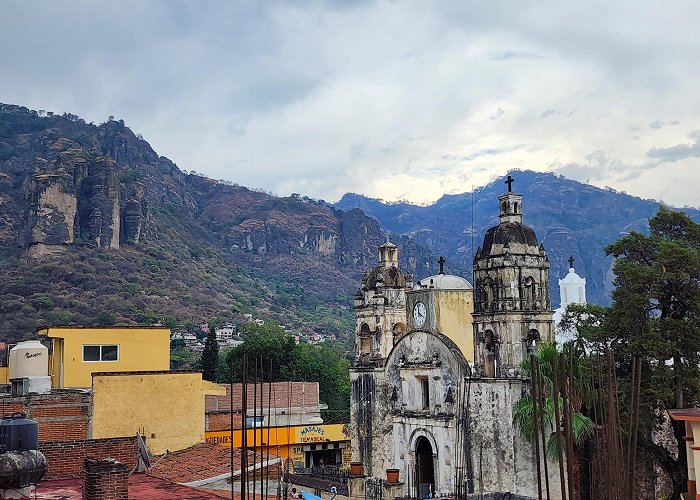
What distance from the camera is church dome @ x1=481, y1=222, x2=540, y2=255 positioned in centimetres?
2666

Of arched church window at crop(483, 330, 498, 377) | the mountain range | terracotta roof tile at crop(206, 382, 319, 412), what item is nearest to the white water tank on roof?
arched church window at crop(483, 330, 498, 377)

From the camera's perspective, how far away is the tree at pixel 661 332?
23906 mm

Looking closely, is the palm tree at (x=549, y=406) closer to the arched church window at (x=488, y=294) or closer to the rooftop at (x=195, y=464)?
the arched church window at (x=488, y=294)

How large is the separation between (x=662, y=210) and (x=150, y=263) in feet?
326

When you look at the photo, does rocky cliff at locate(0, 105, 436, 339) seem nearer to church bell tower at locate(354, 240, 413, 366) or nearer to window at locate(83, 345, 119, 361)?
window at locate(83, 345, 119, 361)

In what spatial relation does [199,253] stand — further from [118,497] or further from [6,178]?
[118,497]

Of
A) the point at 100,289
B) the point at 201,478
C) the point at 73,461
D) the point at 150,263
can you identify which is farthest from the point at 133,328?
the point at 150,263

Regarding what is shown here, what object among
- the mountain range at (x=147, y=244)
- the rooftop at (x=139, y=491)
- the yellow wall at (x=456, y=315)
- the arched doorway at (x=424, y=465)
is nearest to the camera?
the rooftop at (x=139, y=491)

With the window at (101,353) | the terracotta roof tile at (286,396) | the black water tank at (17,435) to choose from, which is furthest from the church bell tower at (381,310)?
the black water tank at (17,435)

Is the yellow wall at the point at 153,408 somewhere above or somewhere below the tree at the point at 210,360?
below

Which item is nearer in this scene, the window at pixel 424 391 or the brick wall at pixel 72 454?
the brick wall at pixel 72 454

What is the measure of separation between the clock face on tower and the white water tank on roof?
16.5 meters

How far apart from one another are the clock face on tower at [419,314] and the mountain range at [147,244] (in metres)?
36.9

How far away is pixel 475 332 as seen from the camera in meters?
26.9
